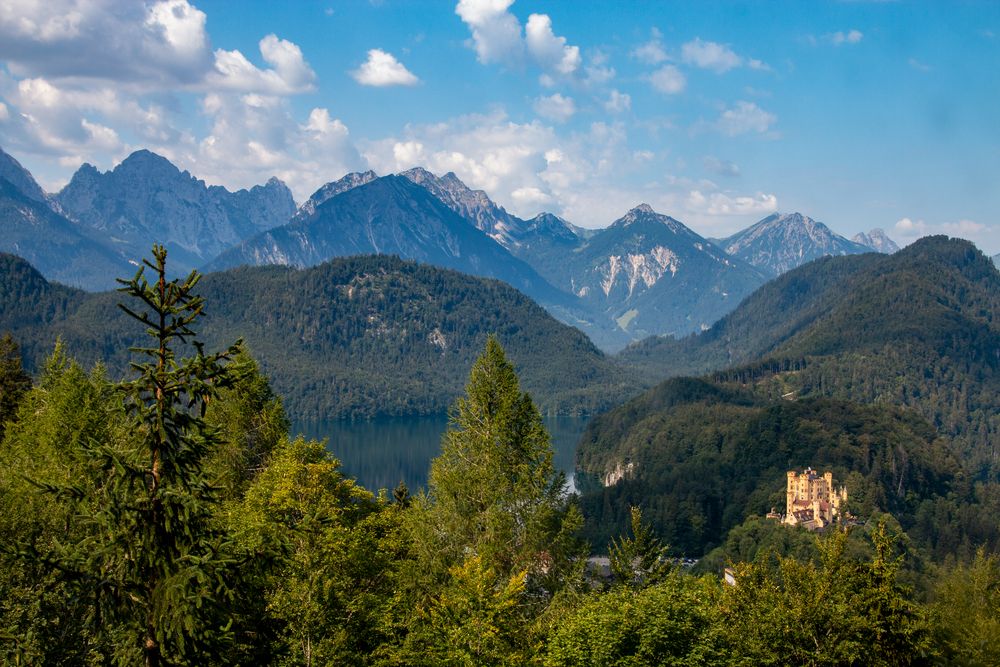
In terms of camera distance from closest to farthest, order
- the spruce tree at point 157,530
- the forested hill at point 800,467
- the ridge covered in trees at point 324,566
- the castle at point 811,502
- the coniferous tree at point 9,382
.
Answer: the spruce tree at point 157,530
the ridge covered in trees at point 324,566
the coniferous tree at point 9,382
the castle at point 811,502
the forested hill at point 800,467

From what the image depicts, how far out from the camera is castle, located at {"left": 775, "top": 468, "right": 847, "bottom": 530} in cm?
12862

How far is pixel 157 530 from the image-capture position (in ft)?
48.4

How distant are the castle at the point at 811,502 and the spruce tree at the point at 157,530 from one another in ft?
404

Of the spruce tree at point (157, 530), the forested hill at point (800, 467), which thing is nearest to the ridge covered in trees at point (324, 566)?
the spruce tree at point (157, 530)

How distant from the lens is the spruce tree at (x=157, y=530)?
46.8 ft

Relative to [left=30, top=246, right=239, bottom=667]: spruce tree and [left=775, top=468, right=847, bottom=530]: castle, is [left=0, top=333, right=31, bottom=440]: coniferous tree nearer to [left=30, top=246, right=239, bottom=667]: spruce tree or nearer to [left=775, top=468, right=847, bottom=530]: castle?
[left=30, top=246, right=239, bottom=667]: spruce tree

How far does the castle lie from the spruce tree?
4847 inches

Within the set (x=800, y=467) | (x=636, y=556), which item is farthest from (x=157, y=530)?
(x=800, y=467)

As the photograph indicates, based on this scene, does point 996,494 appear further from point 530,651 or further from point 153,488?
point 153,488

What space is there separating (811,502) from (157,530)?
133176 mm

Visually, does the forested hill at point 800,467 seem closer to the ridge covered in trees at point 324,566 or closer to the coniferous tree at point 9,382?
the coniferous tree at point 9,382

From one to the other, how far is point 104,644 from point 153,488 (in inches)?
180

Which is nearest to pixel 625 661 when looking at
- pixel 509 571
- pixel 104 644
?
pixel 509 571

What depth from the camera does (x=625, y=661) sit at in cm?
2261
